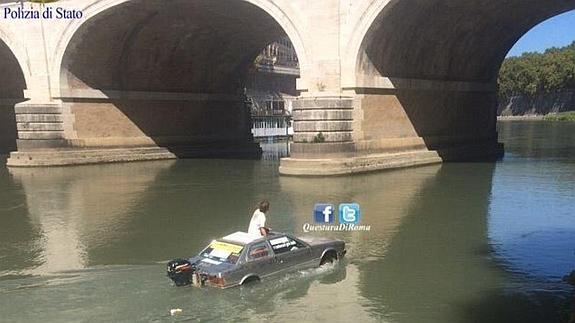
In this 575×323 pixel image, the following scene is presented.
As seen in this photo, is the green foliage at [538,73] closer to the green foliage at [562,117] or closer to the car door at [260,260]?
the green foliage at [562,117]

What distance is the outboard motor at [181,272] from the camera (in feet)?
31.6

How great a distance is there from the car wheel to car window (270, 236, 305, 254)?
1.90 feet

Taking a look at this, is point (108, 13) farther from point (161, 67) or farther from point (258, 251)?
point (258, 251)

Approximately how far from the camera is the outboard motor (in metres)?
9.63

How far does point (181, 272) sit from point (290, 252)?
220 cm

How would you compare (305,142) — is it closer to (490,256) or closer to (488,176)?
(488,176)

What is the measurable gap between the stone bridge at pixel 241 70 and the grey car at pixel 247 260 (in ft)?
41.0

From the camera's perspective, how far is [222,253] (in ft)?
33.1

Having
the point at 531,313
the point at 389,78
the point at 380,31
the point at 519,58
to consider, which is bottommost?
the point at 531,313

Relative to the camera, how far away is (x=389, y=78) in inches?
1029

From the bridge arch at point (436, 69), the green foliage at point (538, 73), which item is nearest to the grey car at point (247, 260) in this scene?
the bridge arch at point (436, 69)

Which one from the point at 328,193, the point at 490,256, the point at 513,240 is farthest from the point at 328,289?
the point at 328,193

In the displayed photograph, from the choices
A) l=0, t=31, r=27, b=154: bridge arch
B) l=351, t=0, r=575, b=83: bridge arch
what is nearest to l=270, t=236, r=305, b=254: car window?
l=351, t=0, r=575, b=83: bridge arch

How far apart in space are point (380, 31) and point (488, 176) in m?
8.15
